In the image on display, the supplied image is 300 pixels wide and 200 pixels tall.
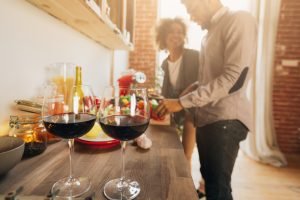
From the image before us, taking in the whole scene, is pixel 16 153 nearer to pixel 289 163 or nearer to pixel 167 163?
pixel 167 163

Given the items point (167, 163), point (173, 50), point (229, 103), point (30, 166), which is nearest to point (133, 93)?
point (167, 163)

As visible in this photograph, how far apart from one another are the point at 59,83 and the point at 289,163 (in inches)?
119

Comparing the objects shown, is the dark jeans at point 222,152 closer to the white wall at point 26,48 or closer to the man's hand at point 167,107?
the man's hand at point 167,107

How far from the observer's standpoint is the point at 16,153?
1.73 feet

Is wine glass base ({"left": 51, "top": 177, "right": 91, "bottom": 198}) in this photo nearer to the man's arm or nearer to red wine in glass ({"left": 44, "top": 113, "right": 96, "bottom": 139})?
red wine in glass ({"left": 44, "top": 113, "right": 96, "bottom": 139})

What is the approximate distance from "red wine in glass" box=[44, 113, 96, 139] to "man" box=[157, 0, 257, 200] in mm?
678

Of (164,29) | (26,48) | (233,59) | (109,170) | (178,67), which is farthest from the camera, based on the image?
(164,29)

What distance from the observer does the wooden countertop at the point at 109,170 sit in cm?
50

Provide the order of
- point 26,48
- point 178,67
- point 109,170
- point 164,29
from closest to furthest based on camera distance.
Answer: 1. point 109,170
2. point 26,48
3. point 178,67
4. point 164,29

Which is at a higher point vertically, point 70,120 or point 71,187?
point 70,120

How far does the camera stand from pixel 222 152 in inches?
48.2

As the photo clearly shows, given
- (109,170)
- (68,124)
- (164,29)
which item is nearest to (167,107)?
(109,170)

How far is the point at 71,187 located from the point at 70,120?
152 mm

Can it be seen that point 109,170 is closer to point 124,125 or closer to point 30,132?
point 124,125
